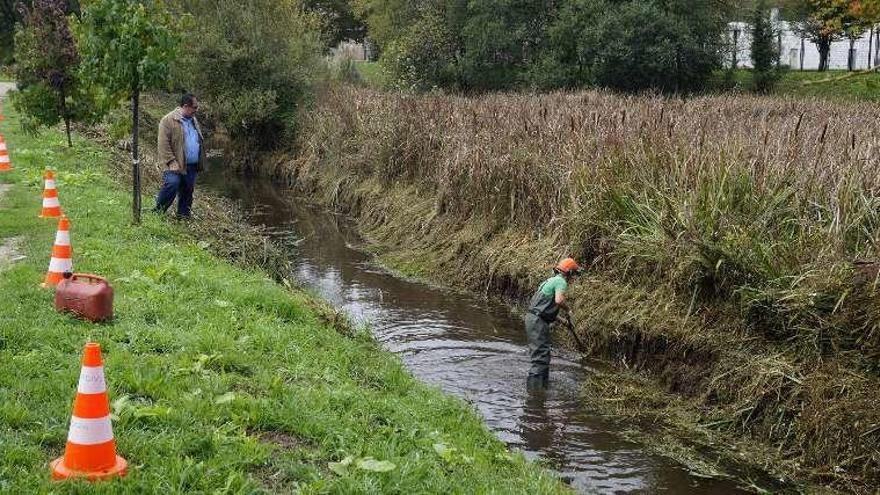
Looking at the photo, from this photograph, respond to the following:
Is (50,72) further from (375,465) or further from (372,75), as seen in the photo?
(372,75)

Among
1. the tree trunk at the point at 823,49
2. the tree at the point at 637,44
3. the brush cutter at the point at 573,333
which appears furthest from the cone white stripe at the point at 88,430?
the tree trunk at the point at 823,49

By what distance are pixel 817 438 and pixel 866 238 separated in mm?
2154

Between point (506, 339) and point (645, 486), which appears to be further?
point (506, 339)

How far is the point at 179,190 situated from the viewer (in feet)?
40.1

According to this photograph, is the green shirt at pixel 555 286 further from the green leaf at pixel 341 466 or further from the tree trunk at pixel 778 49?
the tree trunk at pixel 778 49

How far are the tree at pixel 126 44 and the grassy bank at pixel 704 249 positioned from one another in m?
5.81

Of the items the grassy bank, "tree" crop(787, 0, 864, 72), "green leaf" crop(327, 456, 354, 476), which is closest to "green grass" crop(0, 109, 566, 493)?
"green leaf" crop(327, 456, 354, 476)

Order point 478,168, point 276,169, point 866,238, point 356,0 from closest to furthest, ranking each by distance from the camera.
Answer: point 866,238 → point 478,168 → point 276,169 → point 356,0

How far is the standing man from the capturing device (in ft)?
37.9

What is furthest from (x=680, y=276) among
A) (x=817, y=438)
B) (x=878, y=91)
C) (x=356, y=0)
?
(x=356, y=0)

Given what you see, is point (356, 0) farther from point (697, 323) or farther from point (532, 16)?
point (697, 323)

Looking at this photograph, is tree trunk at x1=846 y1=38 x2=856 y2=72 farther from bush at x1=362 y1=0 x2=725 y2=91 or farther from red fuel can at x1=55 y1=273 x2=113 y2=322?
red fuel can at x1=55 y1=273 x2=113 y2=322

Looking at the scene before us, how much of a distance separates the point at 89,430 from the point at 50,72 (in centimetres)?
1560

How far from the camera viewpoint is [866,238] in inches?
326
